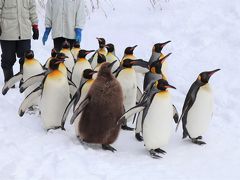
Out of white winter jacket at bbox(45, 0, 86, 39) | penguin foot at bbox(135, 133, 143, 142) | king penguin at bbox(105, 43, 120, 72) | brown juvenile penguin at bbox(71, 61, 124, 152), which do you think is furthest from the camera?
white winter jacket at bbox(45, 0, 86, 39)

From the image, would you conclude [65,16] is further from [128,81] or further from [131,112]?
[131,112]

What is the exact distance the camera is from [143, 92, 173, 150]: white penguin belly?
383cm

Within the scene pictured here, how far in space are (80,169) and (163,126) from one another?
3.05 feet

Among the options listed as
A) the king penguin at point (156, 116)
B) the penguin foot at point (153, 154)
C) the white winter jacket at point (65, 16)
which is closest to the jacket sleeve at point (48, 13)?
the white winter jacket at point (65, 16)

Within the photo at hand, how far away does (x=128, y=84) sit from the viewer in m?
4.47

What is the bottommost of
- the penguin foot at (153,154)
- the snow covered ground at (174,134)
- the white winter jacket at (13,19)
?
the penguin foot at (153,154)

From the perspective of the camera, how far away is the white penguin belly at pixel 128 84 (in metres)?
4.45

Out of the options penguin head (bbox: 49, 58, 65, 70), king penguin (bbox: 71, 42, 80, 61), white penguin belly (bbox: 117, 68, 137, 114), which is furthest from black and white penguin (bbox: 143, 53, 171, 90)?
king penguin (bbox: 71, 42, 80, 61)

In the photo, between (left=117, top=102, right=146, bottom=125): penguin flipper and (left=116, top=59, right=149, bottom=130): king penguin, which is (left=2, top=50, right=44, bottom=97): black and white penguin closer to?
(left=116, top=59, right=149, bottom=130): king penguin

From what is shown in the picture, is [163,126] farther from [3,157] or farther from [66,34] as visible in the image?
[66,34]

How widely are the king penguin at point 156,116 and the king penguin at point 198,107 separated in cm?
30

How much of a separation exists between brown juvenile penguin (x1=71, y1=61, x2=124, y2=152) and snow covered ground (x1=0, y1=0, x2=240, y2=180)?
0.16 m

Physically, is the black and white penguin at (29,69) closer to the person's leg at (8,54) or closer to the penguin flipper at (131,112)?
the person's leg at (8,54)

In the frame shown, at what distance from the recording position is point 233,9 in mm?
7734
